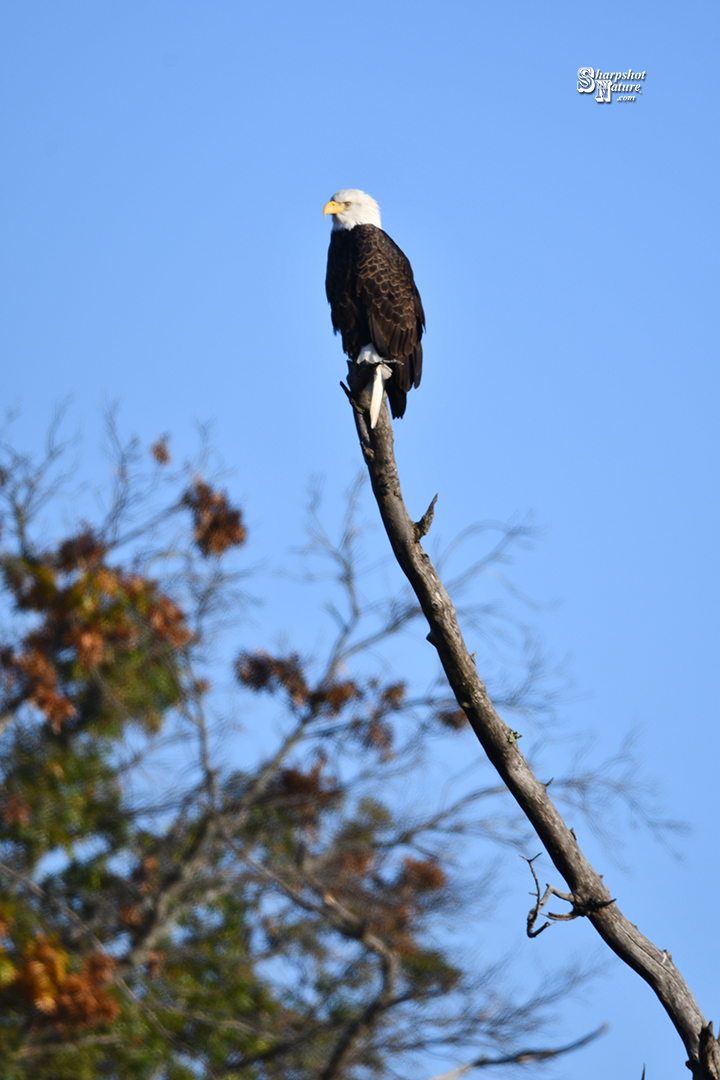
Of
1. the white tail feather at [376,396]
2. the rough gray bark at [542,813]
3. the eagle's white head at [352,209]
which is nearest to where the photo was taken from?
the rough gray bark at [542,813]

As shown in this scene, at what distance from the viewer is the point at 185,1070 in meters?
13.6

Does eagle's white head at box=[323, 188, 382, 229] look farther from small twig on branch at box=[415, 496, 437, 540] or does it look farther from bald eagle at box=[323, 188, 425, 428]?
small twig on branch at box=[415, 496, 437, 540]

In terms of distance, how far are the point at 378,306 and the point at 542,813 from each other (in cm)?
359

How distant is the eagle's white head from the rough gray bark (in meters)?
4.19

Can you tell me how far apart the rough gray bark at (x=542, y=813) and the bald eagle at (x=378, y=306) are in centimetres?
187

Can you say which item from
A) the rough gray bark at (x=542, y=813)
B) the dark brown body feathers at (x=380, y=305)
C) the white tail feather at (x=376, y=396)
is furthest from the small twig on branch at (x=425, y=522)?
the dark brown body feathers at (x=380, y=305)

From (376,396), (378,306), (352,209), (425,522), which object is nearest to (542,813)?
(425,522)

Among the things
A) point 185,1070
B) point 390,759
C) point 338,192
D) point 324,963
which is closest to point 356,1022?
point 324,963

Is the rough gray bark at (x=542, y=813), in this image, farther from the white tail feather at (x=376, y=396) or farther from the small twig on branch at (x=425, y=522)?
the white tail feather at (x=376, y=396)

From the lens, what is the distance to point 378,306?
590 centimetres

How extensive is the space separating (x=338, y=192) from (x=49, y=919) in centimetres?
1105

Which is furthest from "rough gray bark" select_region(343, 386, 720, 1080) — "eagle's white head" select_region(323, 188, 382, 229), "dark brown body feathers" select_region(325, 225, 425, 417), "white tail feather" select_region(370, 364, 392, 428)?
"eagle's white head" select_region(323, 188, 382, 229)

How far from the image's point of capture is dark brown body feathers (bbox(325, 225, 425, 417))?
18.9ft

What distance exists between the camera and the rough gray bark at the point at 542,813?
125 inches
